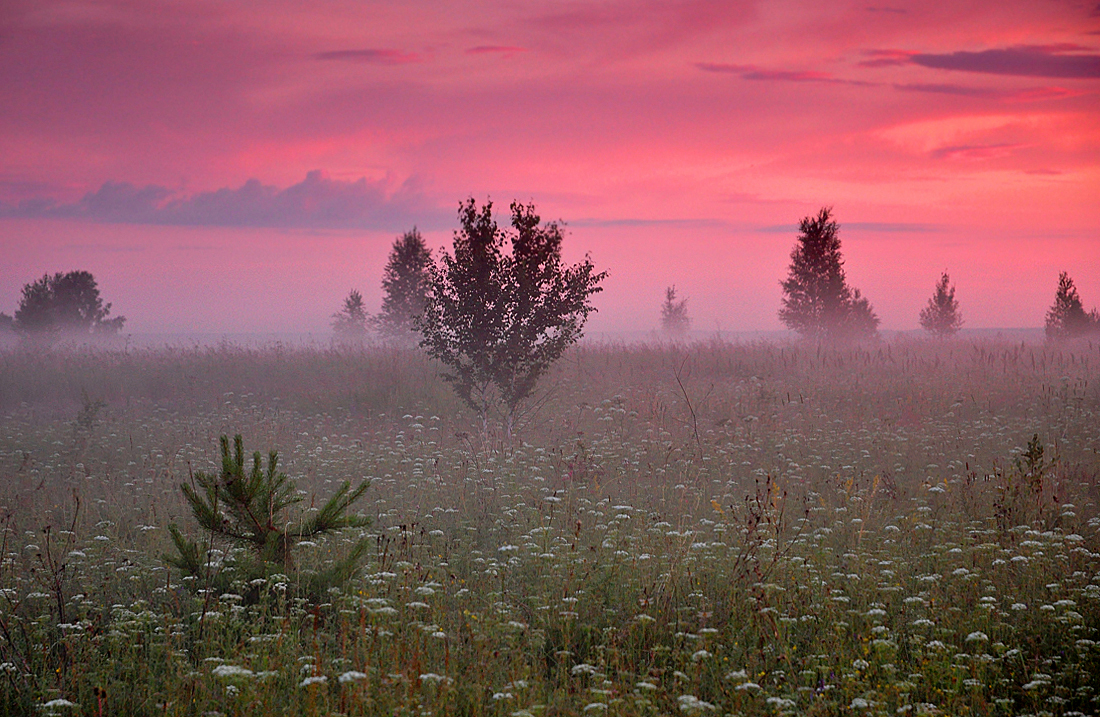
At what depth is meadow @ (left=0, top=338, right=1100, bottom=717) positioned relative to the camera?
491cm

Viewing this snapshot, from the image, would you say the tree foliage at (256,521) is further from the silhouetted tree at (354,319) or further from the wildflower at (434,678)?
the silhouetted tree at (354,319)

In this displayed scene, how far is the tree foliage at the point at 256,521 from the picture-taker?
234 inches

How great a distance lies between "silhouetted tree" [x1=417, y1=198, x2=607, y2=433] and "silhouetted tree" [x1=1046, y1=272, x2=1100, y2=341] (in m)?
35.7

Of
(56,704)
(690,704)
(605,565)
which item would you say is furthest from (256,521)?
(690,704)

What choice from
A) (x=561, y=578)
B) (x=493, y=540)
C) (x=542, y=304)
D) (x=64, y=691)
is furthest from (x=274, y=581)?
(x=542, y=304)

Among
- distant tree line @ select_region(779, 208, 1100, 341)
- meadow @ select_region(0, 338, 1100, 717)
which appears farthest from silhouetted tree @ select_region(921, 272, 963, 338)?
meadow @ select_region(0, 338, 1100, 717)

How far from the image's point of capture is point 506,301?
47.2 ft

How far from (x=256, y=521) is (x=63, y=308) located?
52.8m

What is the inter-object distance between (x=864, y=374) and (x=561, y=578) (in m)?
18.7

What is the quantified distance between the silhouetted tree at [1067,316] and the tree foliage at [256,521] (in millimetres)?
43075

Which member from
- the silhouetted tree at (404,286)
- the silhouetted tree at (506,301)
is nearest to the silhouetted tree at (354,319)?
the silhouetted tree at (404,286)

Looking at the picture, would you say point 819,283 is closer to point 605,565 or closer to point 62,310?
point 605,565

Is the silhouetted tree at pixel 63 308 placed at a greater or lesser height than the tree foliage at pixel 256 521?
greater

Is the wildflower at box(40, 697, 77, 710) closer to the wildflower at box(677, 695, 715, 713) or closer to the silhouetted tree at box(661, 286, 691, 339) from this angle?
the wildflower at box(677, 695, 715, 713)
